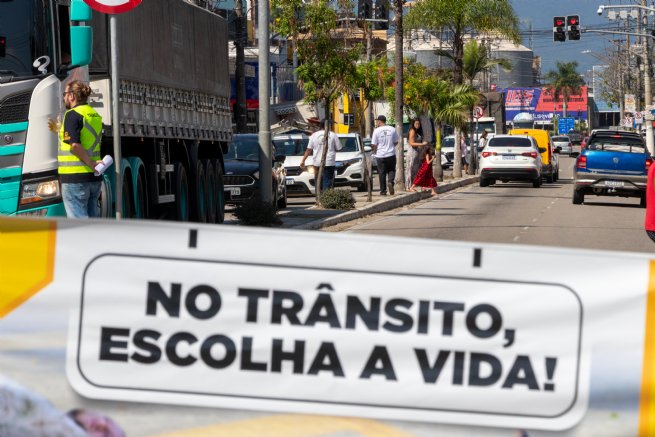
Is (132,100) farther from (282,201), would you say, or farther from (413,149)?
(413,149)

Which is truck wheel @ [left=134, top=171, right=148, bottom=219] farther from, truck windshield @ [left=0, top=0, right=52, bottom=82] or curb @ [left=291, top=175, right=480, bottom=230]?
curb @ [left=291, top=175, right=480, bottom=230]

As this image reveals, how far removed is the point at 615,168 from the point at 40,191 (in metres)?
20.1

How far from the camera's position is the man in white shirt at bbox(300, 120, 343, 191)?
1041 inches

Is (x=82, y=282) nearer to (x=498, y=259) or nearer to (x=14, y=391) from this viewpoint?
(x=14, y=391)

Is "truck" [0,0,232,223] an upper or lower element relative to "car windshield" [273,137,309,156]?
upper

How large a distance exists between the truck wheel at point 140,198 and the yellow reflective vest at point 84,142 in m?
2.69

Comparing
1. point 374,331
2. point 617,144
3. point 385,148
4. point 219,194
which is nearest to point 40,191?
point 374,331

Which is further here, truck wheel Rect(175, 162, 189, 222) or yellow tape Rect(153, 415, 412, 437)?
truck wheel Rect(175, 162, 189, 222)

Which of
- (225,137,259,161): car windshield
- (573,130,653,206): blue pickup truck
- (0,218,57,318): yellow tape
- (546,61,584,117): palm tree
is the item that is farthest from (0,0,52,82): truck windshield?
(546,61,584,117): palm tree

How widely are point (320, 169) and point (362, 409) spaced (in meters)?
21.9

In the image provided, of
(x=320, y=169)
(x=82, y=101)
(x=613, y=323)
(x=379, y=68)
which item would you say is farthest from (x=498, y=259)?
(x=379, y=68)

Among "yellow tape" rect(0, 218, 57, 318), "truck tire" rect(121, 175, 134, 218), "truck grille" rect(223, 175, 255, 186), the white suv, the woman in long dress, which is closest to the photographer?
"yellow tape" rect(0, 218, 57, 318)

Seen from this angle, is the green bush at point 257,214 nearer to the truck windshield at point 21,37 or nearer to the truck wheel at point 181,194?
the truck wheel at point 181,194

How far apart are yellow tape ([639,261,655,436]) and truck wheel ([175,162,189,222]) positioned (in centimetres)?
1421
